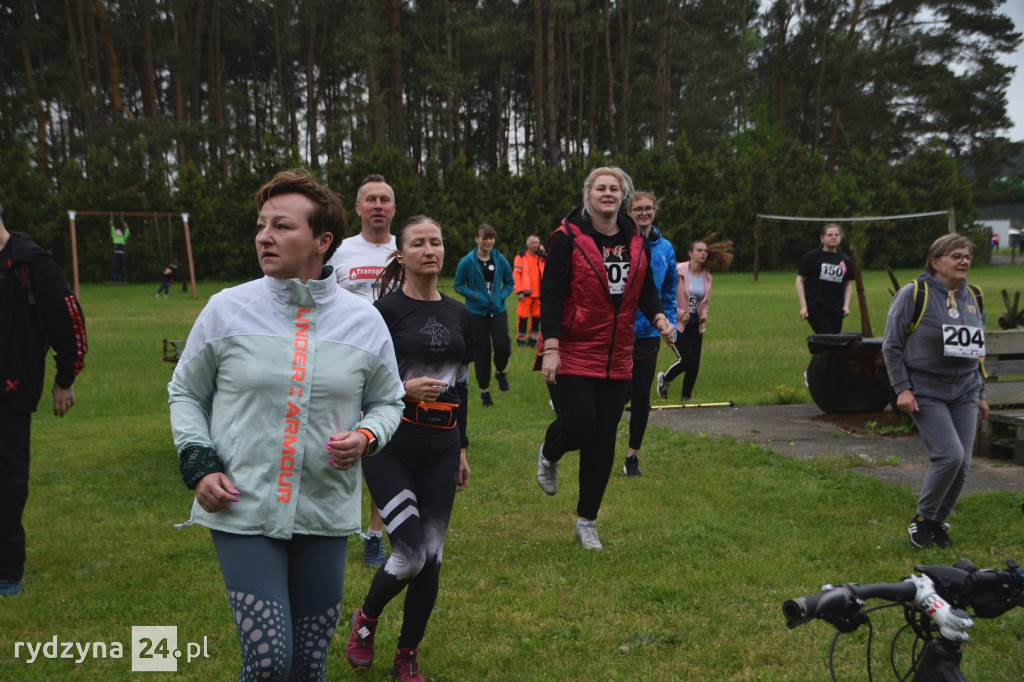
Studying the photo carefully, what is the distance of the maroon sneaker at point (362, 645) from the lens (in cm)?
424

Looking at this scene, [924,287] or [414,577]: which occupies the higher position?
[924,287]

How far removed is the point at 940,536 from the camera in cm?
591

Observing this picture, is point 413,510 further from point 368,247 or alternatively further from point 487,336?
point 487,336

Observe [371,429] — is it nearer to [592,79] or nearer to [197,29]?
[197,29]

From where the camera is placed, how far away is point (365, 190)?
19.1 feet

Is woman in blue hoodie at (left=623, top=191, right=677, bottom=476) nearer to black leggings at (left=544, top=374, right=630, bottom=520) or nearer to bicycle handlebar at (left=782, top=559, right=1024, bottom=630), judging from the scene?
black leggings at (left=544, top=374, right=630, bottom=520)

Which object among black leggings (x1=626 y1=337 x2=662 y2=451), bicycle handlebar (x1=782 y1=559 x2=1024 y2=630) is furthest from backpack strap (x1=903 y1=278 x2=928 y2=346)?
bicycle handlebar (x1=782 y1=559 x2=1024 y2=630)

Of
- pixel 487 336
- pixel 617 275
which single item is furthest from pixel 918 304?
pixel 487 336

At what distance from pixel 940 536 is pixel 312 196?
190 inches

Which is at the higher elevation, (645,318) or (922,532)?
(645,318)

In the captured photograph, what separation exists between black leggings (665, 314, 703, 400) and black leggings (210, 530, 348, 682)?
8.12 metres

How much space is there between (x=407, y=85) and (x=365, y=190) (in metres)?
48.5

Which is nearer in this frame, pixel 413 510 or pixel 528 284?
pixel 413 510

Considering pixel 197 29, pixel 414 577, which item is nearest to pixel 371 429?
pixel 414 577
